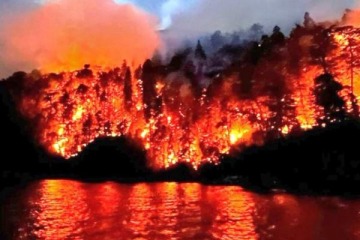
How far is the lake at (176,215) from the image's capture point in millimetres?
28750

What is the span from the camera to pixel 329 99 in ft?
203

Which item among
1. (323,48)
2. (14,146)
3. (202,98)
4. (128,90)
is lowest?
(14,146)

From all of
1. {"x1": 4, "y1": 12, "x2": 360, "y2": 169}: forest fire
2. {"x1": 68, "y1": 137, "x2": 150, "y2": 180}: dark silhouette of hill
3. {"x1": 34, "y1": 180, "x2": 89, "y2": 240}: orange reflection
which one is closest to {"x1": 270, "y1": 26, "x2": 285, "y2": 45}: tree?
{"x1": 4, "y1": 12, "x2": 360, "y2": 169}: forest fire

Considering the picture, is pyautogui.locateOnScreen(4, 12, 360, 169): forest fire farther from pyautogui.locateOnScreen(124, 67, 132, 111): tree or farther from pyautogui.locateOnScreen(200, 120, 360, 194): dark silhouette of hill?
pyautogui.locateOnScreen(200, 120, 360, 194): dark silhouette of hill

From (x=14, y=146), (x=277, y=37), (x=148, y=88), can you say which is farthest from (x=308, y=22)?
(x=14, y=146)

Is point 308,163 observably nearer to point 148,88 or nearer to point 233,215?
point 233,215

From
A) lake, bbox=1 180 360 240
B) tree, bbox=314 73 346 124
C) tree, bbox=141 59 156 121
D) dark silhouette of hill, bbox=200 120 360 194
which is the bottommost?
lake, bbox=1 180 360 240

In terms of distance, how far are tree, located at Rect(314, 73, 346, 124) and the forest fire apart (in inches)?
4.7

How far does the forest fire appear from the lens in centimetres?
6600

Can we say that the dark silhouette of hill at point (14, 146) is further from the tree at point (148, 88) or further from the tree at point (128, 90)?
the tree at point (148, 88)

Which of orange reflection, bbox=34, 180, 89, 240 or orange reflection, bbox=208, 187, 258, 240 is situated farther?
orange reflection, bbox=34, 180, 89, 240

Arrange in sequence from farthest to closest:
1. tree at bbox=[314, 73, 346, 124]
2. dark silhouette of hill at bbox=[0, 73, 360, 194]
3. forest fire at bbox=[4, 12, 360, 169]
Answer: forest fire at bbox=[4, 12, 360, 169]
tree at bbox=[314, 73, 346, 124]
dark silhouette of hill at bbox=[0, 73, 360, 194]

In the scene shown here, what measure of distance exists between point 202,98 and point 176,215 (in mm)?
43184

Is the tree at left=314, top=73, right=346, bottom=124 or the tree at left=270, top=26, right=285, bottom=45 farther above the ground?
the tree at left=270, top=26, right=285, bottom=45
